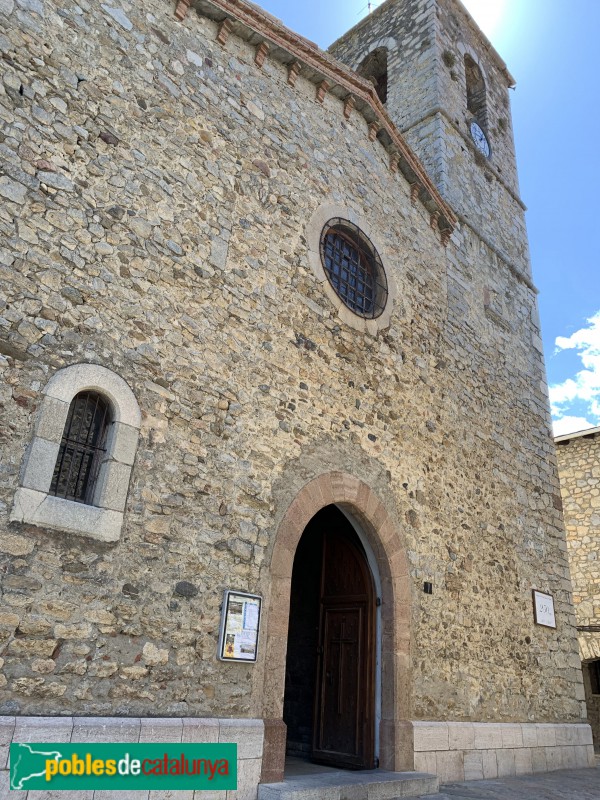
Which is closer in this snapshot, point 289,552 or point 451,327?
point 289,552

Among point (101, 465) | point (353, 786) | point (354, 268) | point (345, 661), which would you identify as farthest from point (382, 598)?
point (354, 268)

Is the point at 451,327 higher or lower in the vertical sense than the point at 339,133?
lower

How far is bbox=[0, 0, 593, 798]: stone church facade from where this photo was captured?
4109mm

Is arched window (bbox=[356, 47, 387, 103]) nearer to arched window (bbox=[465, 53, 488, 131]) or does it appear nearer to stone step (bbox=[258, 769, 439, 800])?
arched window (bbox=[465, 53, 488, 131])

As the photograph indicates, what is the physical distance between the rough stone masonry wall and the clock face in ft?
21.7

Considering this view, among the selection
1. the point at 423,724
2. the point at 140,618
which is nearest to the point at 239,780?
the point at 140,618

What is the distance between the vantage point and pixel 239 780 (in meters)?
4.41

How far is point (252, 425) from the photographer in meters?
5.35

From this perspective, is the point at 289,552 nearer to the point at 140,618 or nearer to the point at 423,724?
the point at 140,618

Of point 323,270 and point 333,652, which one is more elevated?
point 323,270

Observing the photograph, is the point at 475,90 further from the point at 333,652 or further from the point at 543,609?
the point at 333,652

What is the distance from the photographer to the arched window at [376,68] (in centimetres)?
1230

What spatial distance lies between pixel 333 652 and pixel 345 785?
182 cm

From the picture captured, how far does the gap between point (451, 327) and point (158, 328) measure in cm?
485
